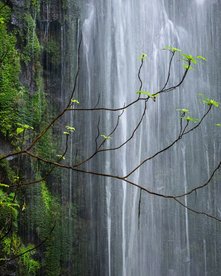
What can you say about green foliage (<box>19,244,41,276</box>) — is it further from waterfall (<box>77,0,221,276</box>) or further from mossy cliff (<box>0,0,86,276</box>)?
waterfall (<box>77,0,221,276</box>)

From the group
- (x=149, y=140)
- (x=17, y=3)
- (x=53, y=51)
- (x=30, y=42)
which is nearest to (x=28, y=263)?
(x=30, y=42)

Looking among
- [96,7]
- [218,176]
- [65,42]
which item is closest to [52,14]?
[65,42]

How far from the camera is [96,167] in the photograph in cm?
1020

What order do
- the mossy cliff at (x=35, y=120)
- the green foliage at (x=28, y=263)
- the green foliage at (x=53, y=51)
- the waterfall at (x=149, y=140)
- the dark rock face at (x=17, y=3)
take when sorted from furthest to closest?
the waterfall at (x=149, y=140) → the green foliage at (x=53, y=51) → the dark rock face at (x=17, y=3) → the mossy cliff at (x=35, y=120) → the green foliage at (x=28, y=263)

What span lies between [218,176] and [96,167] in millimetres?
5453

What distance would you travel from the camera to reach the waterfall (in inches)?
403

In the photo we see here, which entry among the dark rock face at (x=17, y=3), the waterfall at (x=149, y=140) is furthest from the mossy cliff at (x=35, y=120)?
the waterfall at (x=149, y=140)

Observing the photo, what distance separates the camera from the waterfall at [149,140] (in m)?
10.2

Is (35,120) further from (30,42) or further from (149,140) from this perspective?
(149,140)

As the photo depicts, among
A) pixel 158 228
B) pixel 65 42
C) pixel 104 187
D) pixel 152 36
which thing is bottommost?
pixel 158 228

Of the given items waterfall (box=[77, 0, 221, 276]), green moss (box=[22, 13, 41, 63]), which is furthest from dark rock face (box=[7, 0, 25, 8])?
waterfall (box=[77, 0, 221, 276])

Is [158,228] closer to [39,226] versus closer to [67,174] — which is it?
[67,174]

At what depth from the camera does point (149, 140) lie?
1231 centimetres

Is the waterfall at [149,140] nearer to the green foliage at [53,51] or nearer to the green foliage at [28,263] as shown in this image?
the green foliage at [53,51]
